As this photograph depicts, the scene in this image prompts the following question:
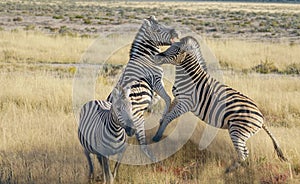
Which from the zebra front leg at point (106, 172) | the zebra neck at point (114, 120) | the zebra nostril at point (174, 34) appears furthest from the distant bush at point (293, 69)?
the zebra neck at point (114, 120)

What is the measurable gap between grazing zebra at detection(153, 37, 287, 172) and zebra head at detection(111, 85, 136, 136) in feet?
5.87

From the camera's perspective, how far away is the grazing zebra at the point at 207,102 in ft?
21.9

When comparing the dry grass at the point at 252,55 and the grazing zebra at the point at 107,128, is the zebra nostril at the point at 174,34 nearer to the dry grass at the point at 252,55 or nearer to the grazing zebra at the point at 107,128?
the grazing zebra at the point at 107,128

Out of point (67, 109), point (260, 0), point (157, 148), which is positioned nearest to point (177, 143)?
point (157, 148)

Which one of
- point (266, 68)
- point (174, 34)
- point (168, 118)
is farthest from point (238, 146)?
point (266, 68)

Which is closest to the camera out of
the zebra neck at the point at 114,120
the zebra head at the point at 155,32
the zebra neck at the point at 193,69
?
the zebra neck at the point at 114,120

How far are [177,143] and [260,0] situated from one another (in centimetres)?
13890

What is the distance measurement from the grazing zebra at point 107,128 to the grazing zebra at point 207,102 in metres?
1.28

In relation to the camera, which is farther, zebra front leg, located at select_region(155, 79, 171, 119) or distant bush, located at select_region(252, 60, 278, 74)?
distant bush, located at select_region(252, 60, 278, 74)

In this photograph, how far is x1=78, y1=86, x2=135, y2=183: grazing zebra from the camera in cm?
540

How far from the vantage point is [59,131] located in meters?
7.93

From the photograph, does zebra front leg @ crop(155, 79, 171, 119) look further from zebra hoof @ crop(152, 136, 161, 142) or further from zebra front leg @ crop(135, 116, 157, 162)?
zebra front leg @ crop(135, 116, 157, 162)

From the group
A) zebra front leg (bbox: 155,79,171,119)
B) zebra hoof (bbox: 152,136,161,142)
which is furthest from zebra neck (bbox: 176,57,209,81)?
zebra hoof (bbox: 152,136,161,142)

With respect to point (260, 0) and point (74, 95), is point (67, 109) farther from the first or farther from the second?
point (260, 0)
